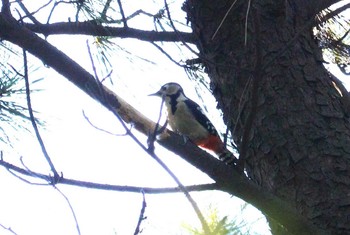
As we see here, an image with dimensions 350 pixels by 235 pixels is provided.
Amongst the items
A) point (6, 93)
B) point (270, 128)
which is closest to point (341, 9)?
point (270, 128)

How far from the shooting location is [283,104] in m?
1.93

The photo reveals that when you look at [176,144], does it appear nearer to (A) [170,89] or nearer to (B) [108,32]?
(B) [108,32]

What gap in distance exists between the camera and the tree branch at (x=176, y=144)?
1614 mm

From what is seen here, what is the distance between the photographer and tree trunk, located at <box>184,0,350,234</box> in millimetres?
1763

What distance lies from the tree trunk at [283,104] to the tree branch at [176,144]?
103 mm

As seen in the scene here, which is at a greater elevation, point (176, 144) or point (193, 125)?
point (193, 125)

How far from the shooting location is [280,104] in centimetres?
193

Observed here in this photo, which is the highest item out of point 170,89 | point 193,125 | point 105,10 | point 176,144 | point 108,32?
point 170,89

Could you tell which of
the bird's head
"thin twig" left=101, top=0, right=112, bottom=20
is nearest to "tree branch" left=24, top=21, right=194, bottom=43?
"thin twig" left=101, top=0, right=112, bottom=20

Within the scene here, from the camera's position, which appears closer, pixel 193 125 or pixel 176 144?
pixel 176 144

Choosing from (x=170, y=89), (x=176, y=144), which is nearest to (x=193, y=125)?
(x=170, y=89)

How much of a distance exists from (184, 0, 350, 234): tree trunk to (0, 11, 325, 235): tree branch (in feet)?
0.34

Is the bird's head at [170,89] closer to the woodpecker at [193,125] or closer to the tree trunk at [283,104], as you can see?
the woodpecker at [193,125]

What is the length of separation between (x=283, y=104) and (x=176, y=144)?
1.28 feet
